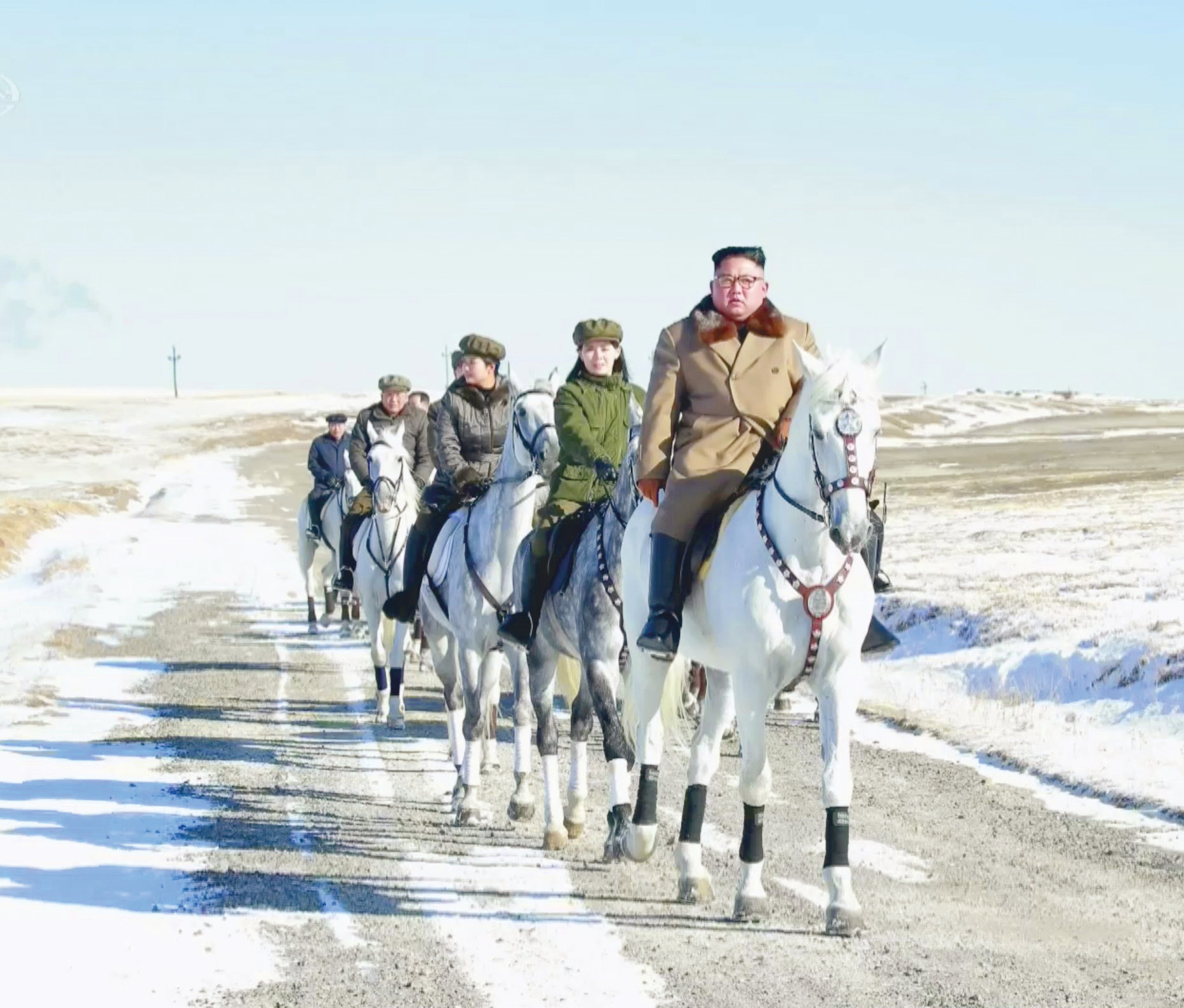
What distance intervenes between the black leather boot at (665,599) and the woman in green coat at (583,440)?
225cm

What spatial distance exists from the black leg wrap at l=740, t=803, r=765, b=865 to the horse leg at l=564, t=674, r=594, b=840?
2.18 meters

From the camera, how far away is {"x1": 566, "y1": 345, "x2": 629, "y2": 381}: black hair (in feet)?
37.3

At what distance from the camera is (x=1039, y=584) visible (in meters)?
22.8

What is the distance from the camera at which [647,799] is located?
31.9ft

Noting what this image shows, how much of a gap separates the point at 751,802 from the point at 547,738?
261 centimetres

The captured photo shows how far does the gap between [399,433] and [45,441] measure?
95764 mm

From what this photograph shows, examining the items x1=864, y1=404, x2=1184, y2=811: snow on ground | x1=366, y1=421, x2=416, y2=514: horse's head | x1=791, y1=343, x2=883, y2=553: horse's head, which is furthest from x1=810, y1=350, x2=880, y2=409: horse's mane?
x1=366, y1=421, x2=416, y2=514: horse's head

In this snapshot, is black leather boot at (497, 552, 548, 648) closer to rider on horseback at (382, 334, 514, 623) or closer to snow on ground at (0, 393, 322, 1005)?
rider on horseback at (382, 334, 514, 623)

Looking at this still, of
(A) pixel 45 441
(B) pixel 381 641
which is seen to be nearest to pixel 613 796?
(B) pixel 381 641

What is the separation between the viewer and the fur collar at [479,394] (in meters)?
13.2

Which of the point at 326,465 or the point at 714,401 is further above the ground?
the point at 714,401

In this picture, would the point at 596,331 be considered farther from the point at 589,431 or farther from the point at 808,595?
the point at 808,595

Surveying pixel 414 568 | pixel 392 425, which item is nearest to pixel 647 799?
pixel 414 568

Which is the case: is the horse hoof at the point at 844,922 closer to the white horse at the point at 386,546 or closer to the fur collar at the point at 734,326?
the fur collar at the point at 734,326
